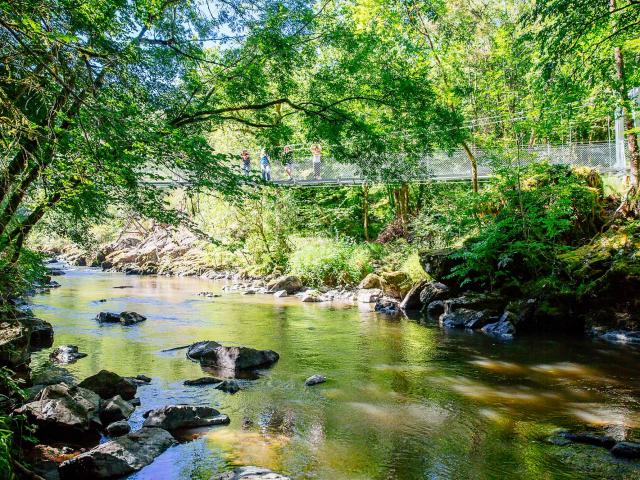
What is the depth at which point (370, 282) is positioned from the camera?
538 inches

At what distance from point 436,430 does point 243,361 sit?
9.42ft

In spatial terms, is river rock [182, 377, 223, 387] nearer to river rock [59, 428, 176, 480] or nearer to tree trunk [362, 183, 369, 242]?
river rock [59, 428, 176, 480]

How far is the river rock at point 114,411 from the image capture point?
4.64 meters

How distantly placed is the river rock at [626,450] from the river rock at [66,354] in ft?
20.2

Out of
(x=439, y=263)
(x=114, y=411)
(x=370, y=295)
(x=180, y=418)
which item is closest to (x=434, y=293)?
(x=439, y=263)

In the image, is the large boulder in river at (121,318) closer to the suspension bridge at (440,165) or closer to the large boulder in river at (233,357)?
the large boulder in river at (233,357)

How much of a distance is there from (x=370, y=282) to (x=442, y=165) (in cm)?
376

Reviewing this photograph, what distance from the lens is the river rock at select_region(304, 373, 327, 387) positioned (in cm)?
585

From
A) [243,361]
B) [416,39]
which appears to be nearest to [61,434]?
[243,361]

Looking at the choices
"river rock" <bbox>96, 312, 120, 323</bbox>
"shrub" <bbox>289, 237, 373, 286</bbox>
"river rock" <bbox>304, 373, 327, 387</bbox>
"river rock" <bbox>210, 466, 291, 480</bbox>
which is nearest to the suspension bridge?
"shrub" <bbox>289, 237, 373, 286</bbox>

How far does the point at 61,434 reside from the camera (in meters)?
4.23

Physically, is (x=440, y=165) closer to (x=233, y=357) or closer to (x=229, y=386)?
(x=233, y=357)

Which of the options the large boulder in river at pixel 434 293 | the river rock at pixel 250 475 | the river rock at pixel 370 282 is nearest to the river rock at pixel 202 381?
the river rock at pixel 250 475

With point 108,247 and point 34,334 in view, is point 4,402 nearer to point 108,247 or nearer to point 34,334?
point 34,334
